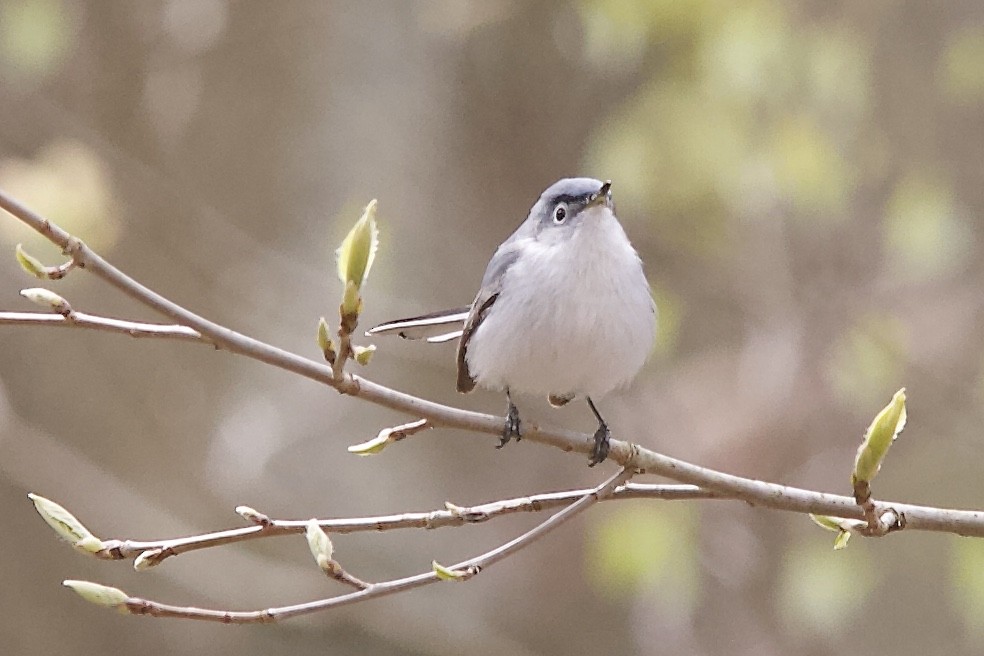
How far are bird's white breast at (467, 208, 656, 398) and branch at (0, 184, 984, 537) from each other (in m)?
0.38

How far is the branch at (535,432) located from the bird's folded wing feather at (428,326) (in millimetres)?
367

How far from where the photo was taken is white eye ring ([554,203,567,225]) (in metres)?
1.62

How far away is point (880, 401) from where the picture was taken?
2.40 m

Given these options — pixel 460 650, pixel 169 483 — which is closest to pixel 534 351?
pixel 460 650

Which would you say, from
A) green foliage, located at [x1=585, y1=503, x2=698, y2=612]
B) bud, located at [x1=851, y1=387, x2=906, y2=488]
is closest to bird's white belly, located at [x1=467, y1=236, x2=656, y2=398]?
bud, located at [x1=851, y1=387, x2=906, y2=488]

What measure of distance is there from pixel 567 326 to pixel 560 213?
0.77ft

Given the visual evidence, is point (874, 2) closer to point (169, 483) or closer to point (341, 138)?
point (341, 138)

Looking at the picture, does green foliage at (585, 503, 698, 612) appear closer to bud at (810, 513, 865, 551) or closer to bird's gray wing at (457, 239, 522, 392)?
bird's gray wing at (457, 239, 522, 392)

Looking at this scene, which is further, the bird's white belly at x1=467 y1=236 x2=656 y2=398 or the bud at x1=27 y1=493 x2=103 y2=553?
the bird's white belly at x1=467 y1=236 x2=656 y2=398

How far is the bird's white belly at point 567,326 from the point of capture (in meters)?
1.50

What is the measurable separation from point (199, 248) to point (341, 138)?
526 millimetres

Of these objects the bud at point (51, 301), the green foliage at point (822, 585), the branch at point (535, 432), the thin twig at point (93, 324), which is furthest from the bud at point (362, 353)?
the green foliage at point (822, 585)

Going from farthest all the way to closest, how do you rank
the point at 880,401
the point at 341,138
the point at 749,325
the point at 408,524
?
the point at 341,138 < the point at 749,325 < the point at 880,401 < the point at 408,524

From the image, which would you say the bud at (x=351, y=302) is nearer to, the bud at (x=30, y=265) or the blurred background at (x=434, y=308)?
the bud at (x=30, y=265)
